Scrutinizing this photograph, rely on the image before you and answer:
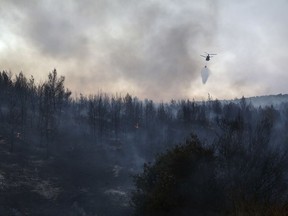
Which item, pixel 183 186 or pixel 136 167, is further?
pixel 136 167

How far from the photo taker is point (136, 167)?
55281 mm

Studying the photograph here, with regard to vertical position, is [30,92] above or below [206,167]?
above

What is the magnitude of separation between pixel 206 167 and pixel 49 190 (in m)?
26.9

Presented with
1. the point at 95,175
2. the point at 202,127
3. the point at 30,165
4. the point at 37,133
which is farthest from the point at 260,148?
the point at 202,127

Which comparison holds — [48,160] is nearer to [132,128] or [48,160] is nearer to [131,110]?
[132,128]

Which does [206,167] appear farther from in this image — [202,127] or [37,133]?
[202,127]

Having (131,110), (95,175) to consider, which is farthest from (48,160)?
(131,110)

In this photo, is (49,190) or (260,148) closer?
(260,148)

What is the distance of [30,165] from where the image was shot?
48000mm

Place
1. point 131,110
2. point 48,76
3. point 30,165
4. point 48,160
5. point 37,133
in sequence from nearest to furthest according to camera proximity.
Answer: point 30,165
point 48,160
point 48,76
point 37,133
point 131,110

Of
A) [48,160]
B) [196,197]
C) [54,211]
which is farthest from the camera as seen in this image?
[48,160]

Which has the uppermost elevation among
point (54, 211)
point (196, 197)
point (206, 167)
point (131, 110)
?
point (131, 110)

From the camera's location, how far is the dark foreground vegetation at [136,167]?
16.3 metres

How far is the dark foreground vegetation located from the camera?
16344 millimetres
